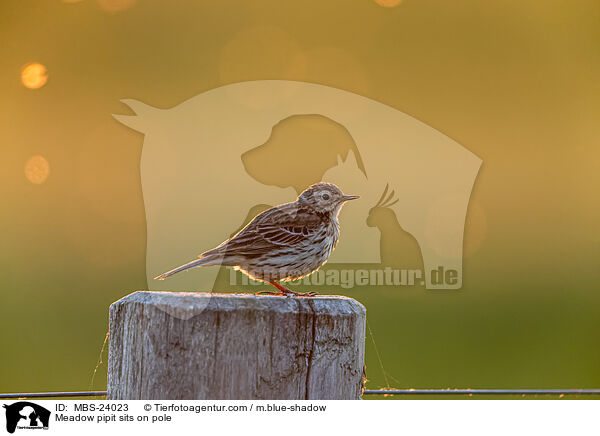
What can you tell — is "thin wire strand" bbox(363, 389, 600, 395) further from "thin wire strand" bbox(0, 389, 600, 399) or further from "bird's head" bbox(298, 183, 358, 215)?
"bird's head" bbox(298, 183, 358, 215)

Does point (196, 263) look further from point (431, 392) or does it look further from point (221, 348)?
point (431, 392)

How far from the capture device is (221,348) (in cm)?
273

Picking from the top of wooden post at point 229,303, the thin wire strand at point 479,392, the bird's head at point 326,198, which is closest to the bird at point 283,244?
the bird's head at point 326,198

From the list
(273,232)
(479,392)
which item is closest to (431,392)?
(479,392)

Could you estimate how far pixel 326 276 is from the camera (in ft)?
19.0

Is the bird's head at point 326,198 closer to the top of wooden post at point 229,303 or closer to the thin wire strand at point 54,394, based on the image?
the top of wooden post at point 229,303

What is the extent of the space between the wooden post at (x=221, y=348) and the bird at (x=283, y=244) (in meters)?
1.45

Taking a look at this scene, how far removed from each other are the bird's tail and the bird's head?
115 centimetres

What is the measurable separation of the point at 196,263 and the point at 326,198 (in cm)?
148

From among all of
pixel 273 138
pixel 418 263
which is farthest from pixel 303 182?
pixel 418 263

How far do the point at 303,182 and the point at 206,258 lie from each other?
1557mm

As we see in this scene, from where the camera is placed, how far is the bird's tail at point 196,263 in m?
4.03
